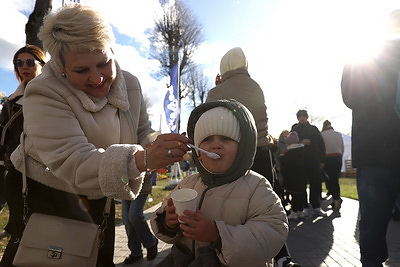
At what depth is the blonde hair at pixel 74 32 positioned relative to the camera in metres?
1.41

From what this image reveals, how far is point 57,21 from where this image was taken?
57.8 inches

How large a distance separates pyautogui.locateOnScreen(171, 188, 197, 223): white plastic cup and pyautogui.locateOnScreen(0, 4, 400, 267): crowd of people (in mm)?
31

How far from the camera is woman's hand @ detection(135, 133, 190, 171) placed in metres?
1.22

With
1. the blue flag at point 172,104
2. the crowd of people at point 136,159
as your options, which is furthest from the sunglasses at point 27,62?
the blue flag at point 172,104

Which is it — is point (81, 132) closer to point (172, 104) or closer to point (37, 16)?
point (37, 16)

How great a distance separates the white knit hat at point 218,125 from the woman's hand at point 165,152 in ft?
1.28

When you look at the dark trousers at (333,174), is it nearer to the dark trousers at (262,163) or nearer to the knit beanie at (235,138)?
the dark trousers at (262,163)

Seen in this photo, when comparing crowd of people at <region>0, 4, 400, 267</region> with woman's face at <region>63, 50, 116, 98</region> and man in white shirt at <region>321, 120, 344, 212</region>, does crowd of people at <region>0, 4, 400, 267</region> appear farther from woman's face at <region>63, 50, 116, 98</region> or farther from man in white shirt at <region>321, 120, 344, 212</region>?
man in white shirt at <region>321, 120, 344, 212</region>

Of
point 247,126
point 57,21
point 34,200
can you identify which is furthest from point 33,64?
point 247,126

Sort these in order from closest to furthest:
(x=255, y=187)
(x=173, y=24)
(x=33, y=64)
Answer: (x=255, y=187)
(x=33, y=64)
(x=173, y=24)

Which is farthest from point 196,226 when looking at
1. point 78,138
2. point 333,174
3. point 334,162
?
point 334,162

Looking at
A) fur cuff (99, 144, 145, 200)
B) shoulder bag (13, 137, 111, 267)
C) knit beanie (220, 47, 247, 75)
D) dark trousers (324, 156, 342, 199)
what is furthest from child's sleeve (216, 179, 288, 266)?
dark trousers (324, 156, 342, 199)

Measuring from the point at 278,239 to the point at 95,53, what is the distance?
130 centimetres

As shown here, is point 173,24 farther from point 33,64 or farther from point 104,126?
point 104,126
